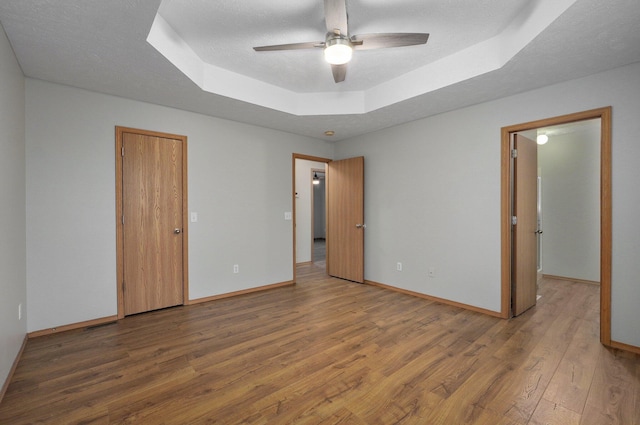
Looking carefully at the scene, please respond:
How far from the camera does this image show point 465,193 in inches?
139

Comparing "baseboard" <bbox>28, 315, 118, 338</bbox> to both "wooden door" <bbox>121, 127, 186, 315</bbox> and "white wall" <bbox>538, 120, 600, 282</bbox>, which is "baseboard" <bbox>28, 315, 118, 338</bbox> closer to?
"wooden door" <bbox>121, 127, 186, 315</bbox>

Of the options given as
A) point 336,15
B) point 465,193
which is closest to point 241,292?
point 465,193

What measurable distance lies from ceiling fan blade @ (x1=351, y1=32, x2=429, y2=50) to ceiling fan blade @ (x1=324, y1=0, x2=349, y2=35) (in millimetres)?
127

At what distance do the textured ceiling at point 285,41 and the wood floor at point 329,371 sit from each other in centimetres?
245

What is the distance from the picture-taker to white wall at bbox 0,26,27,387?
1961 mm

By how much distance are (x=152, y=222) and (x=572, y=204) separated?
640 cm

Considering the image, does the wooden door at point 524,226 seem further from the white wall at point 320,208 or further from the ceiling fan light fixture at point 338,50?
the white wall at point 320,208

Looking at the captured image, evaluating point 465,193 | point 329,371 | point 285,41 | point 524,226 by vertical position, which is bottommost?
point 329,371

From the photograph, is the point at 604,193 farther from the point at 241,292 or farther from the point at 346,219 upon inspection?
the point at 241,292

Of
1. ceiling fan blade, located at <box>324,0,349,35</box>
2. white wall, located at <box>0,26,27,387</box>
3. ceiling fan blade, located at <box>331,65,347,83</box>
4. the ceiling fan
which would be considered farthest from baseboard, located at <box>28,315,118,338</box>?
ceiling fan blade, located at <box>324,0,349,35</box>

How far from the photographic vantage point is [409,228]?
13.6 feet

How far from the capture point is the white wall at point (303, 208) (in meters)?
6.35

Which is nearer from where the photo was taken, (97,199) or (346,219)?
(97,199)

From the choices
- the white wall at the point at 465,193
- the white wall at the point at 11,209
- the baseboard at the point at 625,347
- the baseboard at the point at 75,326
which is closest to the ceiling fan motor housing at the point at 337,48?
the white wall at the point at 465,193
